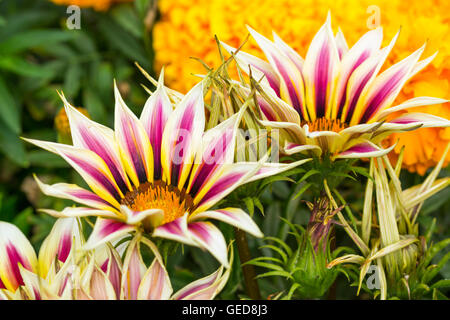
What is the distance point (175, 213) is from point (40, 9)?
0.62m

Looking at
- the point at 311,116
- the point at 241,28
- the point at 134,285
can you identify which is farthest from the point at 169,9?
the point at 134,285

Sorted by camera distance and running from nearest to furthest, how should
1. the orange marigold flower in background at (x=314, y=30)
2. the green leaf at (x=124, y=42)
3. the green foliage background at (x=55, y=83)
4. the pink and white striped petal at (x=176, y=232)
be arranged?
the pink and white striped petal at (x=176, y=232)
the orange marigold flower in background at (x=314, y=30)
the green foliage background at (x=55, y=83)
the green leaf at (x=124, y=42)

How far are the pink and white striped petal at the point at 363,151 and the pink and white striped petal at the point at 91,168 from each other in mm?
177

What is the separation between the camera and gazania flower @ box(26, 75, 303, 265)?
413 mm

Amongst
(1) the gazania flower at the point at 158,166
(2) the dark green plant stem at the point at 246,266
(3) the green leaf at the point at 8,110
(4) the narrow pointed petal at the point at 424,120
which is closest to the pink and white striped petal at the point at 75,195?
(1) the gazania flower at the point at 158,166

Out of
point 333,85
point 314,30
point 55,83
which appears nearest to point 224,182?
point 333,85

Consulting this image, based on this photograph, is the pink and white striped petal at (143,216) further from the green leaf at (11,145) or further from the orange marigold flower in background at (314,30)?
the green leaf at (11,145)

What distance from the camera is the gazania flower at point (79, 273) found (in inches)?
16.8

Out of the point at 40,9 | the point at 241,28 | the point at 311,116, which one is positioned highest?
the point at 40,9

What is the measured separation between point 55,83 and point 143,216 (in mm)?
602

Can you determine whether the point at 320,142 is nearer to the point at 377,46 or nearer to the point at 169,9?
the point at 377,46

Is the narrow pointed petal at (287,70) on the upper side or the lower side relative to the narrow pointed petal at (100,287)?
upper

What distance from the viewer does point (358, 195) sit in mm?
711

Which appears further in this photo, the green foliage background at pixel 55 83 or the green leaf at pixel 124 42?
the green leaf at pixel 124 42
